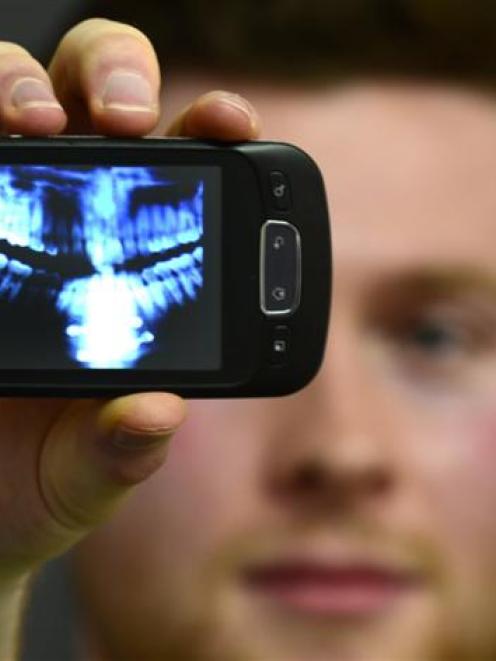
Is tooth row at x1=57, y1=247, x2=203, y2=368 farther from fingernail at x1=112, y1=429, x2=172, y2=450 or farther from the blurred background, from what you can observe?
the blurred background

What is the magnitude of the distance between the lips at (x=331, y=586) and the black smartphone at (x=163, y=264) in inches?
19.9

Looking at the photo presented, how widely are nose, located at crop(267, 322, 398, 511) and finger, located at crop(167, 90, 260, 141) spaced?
19.1 inches

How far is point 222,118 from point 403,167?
0.53 meters

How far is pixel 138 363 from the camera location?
66 cm

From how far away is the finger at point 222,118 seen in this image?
0.64 m

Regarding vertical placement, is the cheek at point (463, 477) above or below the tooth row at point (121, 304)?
below

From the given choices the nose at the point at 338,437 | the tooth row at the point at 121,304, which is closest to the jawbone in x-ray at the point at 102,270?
the tooth row at the point at 121,304

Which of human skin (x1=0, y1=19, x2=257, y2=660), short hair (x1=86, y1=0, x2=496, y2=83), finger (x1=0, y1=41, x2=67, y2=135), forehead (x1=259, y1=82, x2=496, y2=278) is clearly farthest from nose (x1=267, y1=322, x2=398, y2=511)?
finger (x1=0, y1=41, x2=67, y2=135)

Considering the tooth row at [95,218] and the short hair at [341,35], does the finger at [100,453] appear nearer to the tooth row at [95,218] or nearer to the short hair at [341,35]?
the tooth row at [95,218]

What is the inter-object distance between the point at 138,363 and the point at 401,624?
23.7 inches

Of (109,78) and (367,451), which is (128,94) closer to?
(109,78)

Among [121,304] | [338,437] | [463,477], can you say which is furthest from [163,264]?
[463,477]

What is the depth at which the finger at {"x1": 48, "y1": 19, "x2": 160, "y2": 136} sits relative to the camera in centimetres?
66

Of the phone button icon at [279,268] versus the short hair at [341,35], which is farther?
the short hair at [341,35]
